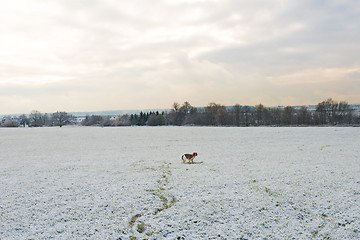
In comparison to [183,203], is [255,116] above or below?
above

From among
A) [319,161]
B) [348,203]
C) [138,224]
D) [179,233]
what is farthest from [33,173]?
[319,161]

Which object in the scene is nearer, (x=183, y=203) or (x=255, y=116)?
(x=183, y=203)

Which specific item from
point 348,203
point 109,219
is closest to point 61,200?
point 109,219

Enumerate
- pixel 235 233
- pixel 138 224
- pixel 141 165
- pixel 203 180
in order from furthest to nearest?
pixel 141 165
pixel 203 180
pixel 138 224
pixel 235 233

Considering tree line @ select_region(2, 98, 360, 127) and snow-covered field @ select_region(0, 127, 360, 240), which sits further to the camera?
tree line @ select_region(2, 98, 360, 127)

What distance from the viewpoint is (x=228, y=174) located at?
1489 centimetres

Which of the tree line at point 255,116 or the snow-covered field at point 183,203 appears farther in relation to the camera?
the tree line at point 255,116

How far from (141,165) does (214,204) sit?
31.4 feet

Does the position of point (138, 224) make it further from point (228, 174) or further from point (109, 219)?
point (228, 174)

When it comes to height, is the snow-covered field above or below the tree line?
below

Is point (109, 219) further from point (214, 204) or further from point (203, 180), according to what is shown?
point (203, 180)

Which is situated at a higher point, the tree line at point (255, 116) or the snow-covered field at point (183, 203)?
the tree line at point (255, 116)

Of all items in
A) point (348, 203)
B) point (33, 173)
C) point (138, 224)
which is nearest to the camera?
point (138, 224)

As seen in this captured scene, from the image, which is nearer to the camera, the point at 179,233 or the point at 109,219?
the point at 179,233
